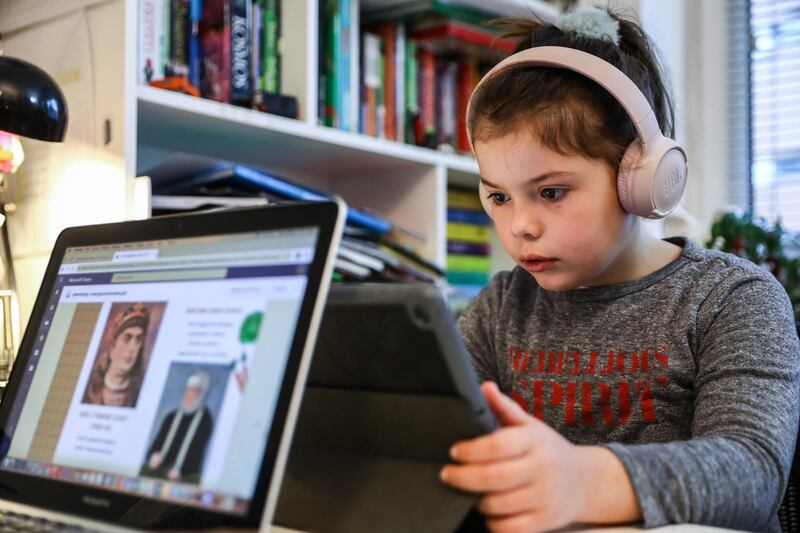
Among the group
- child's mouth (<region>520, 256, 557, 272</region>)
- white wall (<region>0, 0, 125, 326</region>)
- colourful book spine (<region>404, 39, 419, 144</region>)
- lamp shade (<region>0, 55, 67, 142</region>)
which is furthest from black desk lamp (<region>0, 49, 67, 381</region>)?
colourful book spine (<region>404, 39, 419, 144</region>)

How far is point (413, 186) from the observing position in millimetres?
1773

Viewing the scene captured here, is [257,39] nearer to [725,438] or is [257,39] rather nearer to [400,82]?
[400,82]

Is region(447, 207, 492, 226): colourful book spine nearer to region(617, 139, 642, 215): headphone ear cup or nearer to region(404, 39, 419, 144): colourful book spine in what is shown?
region(404, 39, 419, 144): colourful book spine

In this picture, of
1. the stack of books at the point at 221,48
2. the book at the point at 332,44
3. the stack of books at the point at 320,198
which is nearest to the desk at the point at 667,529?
the stack of books at the point at 320,198

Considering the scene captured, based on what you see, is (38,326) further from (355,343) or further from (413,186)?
(413,186)

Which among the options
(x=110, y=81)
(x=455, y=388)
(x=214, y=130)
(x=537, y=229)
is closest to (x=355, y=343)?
(x=455, y=388)

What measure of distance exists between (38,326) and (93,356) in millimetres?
105

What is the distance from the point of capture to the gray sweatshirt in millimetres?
648

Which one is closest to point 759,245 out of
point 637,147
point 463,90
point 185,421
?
point 463,90

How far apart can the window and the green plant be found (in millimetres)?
537

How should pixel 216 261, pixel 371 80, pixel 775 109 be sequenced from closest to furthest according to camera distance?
pixel 216 261 → pixel 371 80 → pixel 775 109

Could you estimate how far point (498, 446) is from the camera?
0.57 metres

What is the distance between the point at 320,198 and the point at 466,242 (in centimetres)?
53

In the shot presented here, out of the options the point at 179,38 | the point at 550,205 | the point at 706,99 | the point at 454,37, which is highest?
the point at 706,99
